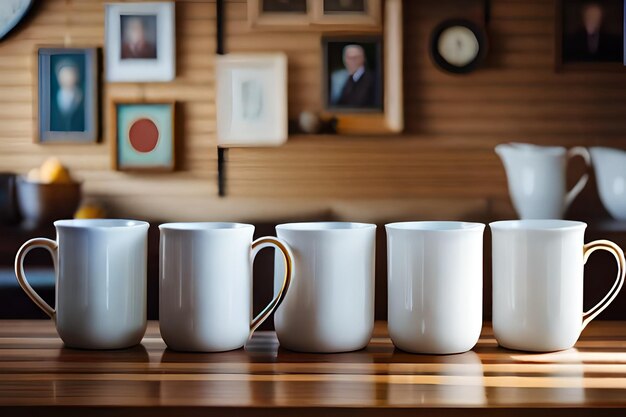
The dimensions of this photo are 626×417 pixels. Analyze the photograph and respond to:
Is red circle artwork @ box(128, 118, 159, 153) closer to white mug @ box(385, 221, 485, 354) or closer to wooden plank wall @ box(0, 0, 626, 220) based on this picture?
wooden plank wall @ box(0, 0, 626, 220)

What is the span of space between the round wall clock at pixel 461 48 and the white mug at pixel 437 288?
0.46 meters

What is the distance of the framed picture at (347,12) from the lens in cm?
116

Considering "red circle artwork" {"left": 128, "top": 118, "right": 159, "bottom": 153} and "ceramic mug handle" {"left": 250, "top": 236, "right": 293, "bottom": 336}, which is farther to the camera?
"red circle artwork" {"left": 128, "top": 118, "right": 159, "bottom": 153}

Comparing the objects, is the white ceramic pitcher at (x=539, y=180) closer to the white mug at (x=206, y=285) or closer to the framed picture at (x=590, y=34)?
the framed picture at (x=590, y=34)

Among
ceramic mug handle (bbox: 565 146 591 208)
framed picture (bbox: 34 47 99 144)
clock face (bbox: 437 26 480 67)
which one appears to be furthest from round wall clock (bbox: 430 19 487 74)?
framed picture (bbox: 34 47 99 144)

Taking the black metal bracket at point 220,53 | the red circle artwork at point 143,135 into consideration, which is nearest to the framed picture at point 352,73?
the black metal bracket at point 220,53

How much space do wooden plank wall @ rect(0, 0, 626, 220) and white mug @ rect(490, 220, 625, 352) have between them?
15.0 inches

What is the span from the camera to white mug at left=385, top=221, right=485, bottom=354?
2.51 ft

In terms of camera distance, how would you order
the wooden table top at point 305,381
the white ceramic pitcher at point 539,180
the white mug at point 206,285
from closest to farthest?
1. the wooden table top at point 305,381
2. the white mug at point 206,285
3. the white ceramic pitcher at point 539,180

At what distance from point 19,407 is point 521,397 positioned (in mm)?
406

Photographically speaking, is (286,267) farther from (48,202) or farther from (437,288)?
(48,202)

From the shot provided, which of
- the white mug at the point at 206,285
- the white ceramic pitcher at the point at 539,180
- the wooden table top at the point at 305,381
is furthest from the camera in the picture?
the white ceramic pitcher at the point at 539,180

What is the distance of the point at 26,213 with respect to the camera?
3.85 feet

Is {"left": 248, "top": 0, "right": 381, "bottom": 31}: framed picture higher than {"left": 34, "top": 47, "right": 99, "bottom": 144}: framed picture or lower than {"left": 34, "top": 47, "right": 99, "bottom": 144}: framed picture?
higher
